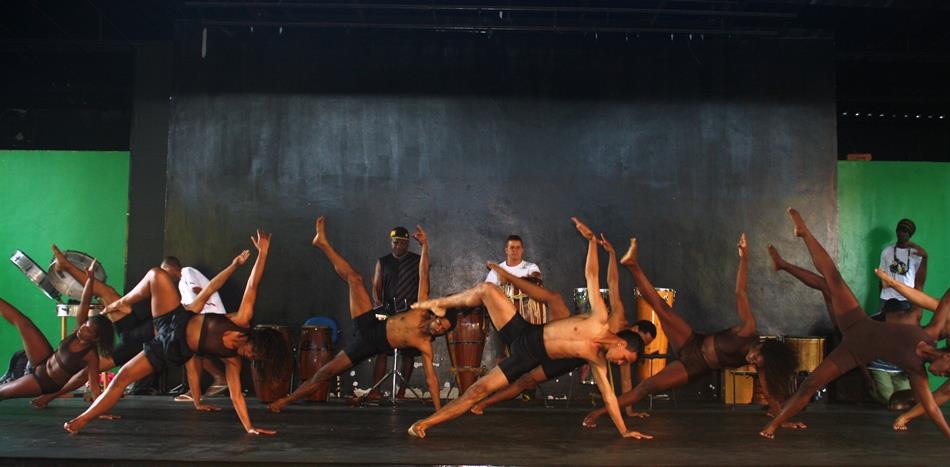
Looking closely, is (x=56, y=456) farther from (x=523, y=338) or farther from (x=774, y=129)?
(x=774, y=129)

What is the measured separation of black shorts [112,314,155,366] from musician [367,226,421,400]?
2153 millimetres

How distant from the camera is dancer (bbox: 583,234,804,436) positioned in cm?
687

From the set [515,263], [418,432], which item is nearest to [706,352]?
[418,432]

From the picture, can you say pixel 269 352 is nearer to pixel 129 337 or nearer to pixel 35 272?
pixel 129 337

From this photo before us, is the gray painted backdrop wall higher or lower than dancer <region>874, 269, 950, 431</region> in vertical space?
higher

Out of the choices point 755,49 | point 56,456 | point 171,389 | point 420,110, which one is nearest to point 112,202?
point 171,389

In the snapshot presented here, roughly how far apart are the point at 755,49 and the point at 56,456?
8.34 metres

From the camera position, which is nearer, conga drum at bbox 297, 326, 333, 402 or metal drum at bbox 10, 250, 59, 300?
conga drum at bbox 297, 326, 333, 402

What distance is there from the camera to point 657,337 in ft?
28.5

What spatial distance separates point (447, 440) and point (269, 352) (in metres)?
1.84

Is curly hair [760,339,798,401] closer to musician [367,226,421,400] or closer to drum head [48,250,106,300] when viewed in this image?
musician [367,226,421,400]

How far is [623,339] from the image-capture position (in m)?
6.27

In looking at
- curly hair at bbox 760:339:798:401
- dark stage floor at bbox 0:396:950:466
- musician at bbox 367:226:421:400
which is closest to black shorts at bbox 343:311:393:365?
dark stage floor at bbox 0:396:950:466

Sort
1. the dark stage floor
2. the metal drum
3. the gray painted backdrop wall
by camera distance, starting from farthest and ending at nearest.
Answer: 1. the gray painted backdrop wall
2. the metal drum
3. the dark stage floor
